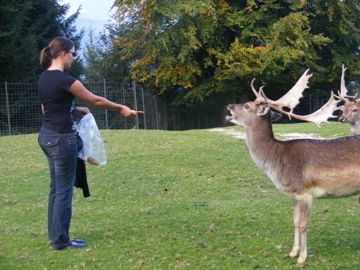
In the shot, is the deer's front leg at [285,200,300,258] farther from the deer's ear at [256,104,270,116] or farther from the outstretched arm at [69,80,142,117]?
the outstretched arm at [69,80,142,117]

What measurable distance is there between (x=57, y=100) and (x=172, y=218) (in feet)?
9.00

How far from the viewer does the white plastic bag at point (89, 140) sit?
6.26 metres

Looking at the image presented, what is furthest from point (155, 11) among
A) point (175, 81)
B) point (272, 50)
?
point (272, 50)

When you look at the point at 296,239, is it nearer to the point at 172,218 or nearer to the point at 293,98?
the point at 293,98

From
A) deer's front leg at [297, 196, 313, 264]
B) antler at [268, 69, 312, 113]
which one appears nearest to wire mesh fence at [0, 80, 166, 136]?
antler at [268, 69, 312, 113]

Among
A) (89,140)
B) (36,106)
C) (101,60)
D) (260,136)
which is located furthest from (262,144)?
(101,60)

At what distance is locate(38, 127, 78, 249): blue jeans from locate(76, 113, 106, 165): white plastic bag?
1.02ft

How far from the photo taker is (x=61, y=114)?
19.0ft

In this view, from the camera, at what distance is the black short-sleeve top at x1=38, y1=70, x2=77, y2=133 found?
565cm

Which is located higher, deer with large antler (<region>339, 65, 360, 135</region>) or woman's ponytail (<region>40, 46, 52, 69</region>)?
woman's ponytail (<region>40, 46, 52, 69</region>)

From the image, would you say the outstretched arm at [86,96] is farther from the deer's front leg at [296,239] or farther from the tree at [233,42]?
the tree at [233,42]

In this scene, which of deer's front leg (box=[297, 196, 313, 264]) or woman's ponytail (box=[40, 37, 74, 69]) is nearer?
deer's front leg (box=[297, 196, 313, 264])

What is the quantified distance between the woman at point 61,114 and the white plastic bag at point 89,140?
0.31m

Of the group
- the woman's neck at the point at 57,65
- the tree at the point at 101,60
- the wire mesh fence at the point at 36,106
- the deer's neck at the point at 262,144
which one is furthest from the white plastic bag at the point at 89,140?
the tree at the point at 101,60
